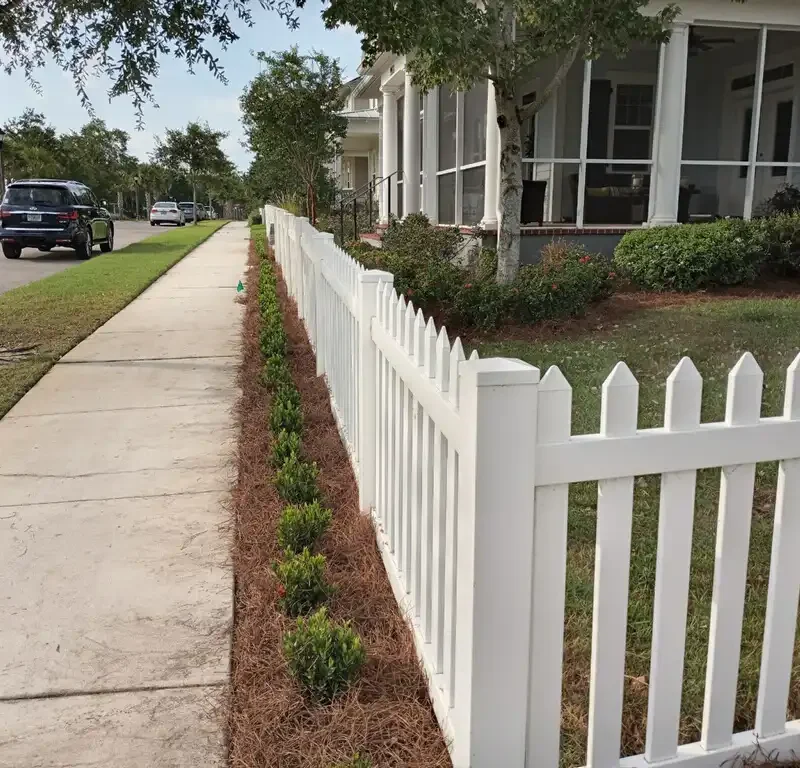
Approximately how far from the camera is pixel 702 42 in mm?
12602

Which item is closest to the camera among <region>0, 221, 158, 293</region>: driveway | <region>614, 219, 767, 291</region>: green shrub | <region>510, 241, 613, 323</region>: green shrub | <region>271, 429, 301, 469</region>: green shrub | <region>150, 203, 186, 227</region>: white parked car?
<region>271, 429, 301, 469</region>: green shrub

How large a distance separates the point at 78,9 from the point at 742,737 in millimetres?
6500

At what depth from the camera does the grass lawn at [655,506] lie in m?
2.44

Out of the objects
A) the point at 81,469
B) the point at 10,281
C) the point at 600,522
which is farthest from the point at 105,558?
the point at 10,281

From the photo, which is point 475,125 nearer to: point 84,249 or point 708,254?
point 708,254

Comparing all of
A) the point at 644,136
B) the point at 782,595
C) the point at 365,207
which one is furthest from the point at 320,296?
the point at 365,207

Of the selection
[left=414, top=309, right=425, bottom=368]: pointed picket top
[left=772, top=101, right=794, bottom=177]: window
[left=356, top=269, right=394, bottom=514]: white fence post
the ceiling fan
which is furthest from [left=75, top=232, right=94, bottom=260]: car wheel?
[left=414, top=309, right=425, bottom=368]: pointed picket top

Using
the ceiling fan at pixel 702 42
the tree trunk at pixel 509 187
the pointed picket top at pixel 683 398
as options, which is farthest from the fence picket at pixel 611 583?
the ceiling fan at pixel 702 42

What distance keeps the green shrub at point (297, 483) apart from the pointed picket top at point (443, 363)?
1.81m

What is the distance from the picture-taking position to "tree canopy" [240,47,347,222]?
17.0 meters

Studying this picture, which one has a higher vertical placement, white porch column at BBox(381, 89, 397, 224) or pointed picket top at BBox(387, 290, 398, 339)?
white porch column at BBox(381, 89, 397, 224)

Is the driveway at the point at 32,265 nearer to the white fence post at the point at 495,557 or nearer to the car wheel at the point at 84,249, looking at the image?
the car wheel at the point at 84,249

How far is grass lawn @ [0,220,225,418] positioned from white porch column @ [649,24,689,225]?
25.0ft

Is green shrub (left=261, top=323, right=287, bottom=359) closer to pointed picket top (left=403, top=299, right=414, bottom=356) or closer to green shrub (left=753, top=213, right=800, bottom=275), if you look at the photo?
pointed picket top (left=403, top=299, right=414, bottom=356)
